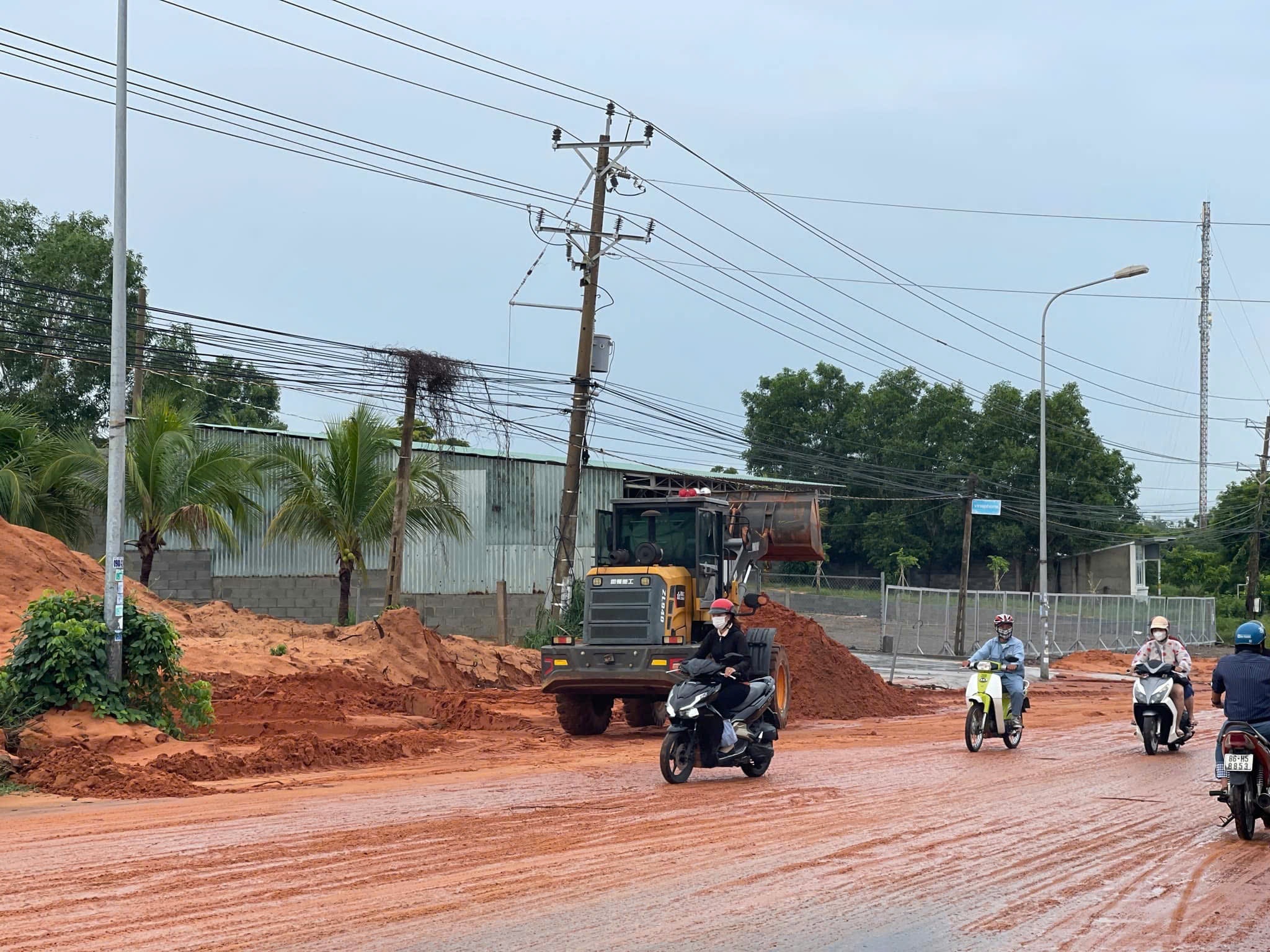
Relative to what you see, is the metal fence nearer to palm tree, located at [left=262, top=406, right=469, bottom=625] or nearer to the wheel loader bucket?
the wheel loader bucket

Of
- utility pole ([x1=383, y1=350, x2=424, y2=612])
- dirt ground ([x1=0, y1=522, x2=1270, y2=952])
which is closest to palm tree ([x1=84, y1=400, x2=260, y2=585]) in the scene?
utility pole ([x1=383, y1=350, x2=424, y2=612])

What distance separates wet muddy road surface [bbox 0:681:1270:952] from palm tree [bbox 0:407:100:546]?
45.2ft

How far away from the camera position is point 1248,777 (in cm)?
1091

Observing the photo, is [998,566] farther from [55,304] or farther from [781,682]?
[781,682]

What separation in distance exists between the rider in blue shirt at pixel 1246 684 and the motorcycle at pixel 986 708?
664cm

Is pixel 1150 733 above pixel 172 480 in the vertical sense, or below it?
below

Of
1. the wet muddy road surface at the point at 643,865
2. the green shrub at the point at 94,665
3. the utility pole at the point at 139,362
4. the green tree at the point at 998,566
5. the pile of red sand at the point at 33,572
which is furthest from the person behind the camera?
the green tree at the point at 998,566

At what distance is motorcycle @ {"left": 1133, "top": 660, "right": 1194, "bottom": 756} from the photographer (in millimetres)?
17516

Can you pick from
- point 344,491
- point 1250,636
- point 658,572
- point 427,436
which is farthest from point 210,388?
point 1250,636

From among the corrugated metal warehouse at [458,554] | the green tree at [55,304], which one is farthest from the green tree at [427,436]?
the green tree at [55,304]

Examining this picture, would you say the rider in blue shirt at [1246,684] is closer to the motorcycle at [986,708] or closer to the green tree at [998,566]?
the motorcycle at [986,708]

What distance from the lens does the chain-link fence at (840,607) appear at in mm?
51219

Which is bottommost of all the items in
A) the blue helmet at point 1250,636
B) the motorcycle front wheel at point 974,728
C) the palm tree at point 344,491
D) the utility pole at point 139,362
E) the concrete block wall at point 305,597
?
the motorcycle front wheel at point 974,728

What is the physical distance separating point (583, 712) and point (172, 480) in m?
10.9
